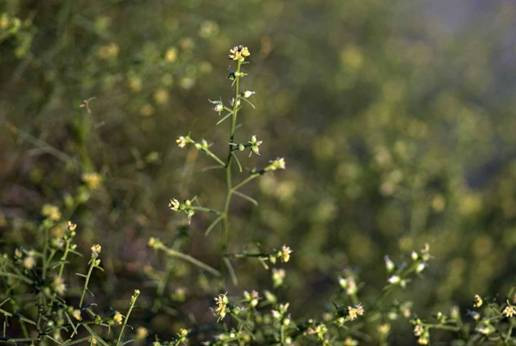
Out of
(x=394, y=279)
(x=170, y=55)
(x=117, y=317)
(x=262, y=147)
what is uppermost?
(x=262, y=147)

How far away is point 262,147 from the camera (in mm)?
4543

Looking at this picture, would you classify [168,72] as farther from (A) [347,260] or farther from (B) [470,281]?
(B) [470,281]

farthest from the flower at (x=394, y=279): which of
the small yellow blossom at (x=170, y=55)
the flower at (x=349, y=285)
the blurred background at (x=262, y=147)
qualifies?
the small yellow blossom at (x=170, y=55)

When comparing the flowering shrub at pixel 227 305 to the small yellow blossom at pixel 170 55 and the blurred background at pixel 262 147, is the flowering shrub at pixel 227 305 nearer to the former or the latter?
the blurred background at pixel 262 147

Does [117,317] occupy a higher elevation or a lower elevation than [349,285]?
lower

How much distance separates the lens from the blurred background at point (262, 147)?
10.1 ft

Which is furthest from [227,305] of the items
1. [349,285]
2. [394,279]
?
[394,279]

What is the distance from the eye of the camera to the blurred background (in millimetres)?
3084

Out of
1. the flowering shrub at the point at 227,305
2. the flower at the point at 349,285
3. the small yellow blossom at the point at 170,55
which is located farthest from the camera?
the small yellow blossom at the point at 170,55

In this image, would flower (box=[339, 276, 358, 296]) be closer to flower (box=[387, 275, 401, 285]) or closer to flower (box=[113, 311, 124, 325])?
flower (box=[387, 275, 401, 285])

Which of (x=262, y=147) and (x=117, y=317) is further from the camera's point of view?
(x=262, y=147)

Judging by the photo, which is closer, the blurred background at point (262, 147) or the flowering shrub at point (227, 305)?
the flowering shrub at point (227, 305)

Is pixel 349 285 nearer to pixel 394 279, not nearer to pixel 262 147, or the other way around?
pixel 394 279

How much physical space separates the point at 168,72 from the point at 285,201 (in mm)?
1111
